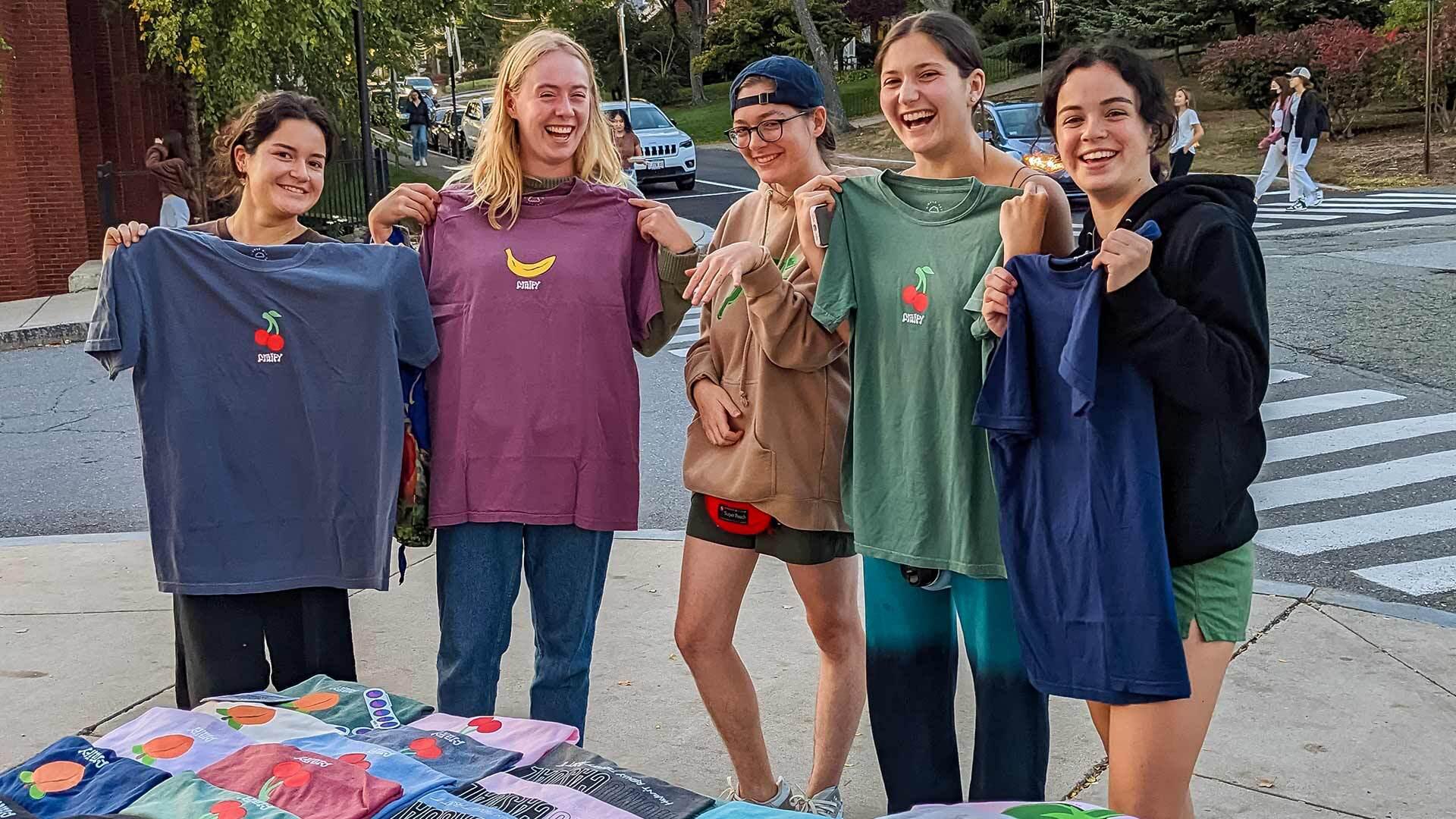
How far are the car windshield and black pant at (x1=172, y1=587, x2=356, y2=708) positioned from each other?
64.3ft

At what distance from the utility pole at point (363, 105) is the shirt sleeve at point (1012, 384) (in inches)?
625

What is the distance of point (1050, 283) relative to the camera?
9.52 ft

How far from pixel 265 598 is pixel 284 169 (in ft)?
3.75

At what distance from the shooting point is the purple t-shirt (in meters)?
3.57

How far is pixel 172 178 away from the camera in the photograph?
1628cm

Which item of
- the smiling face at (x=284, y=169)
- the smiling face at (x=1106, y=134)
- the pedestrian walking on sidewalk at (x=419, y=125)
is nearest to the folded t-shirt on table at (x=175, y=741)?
the smiling face at (x=284, y=169)

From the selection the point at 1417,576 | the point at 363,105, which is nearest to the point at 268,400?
the point at 1417,576

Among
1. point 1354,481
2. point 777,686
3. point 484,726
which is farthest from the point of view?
point 1354,481

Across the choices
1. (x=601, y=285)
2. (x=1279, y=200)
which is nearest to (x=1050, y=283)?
(x=601, y=285)

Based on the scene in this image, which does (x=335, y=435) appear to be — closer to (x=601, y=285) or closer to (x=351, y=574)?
(x=351, y=574)

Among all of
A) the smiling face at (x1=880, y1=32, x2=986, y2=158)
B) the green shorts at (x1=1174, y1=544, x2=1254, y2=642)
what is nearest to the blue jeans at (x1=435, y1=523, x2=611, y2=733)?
the smiling face at (x1=880, y1=32, x2=986, y2=158)

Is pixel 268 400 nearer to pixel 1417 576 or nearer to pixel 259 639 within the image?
pixel 259 639

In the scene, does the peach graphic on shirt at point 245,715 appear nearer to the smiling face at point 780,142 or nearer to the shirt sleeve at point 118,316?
the shirt sleeve at point 118,316

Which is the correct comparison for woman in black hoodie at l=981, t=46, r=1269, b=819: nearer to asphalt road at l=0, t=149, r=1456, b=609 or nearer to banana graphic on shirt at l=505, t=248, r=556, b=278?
banana graphic on shirt at l=505, t=248, r=556, b=278
